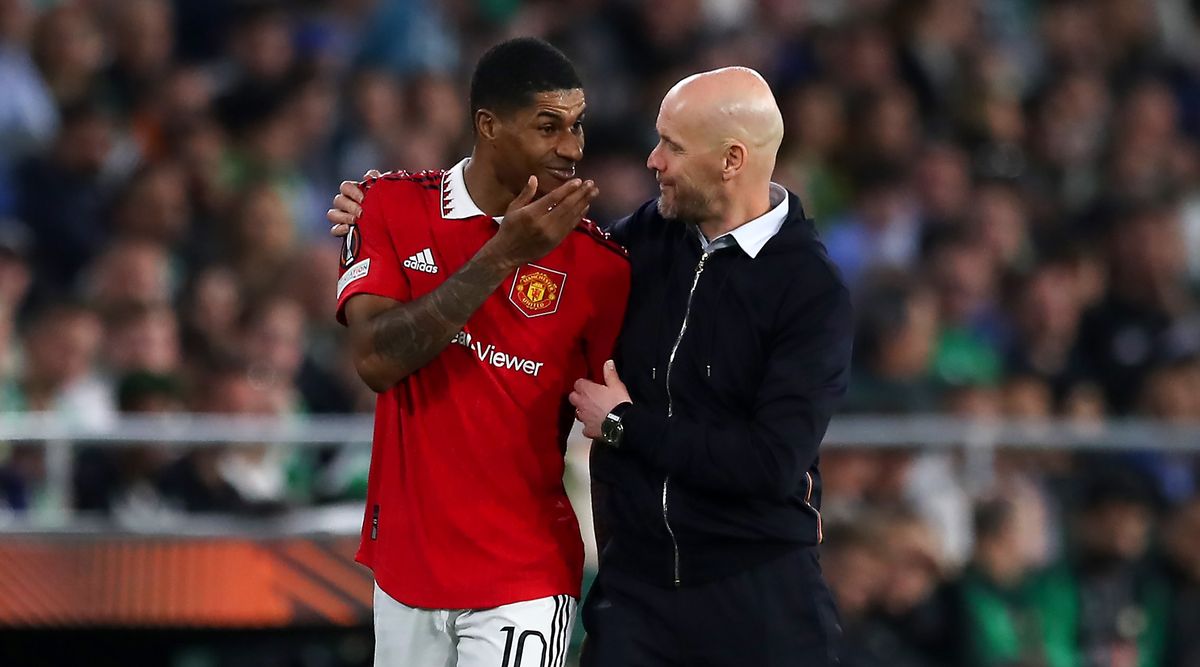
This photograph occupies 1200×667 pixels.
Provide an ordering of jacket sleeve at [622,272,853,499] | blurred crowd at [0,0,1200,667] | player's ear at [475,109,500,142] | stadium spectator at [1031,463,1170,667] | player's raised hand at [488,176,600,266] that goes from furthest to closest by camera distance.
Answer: stadium spectator at [1031,463,1170,667], blurred crowd at [0,0,1200,667], player's ear at [475,109,500,142], jacket sleeve at [622,272,853,499], player's raised hand at [488,176,600,266]

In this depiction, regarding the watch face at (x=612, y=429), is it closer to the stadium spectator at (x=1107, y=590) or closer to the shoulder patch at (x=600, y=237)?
the shoulder patch at (x=600, y=237)

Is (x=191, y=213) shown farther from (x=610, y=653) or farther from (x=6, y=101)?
(x=610, y=653)

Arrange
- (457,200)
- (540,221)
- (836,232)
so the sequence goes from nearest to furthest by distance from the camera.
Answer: (540,221), (457,200), (836,232)

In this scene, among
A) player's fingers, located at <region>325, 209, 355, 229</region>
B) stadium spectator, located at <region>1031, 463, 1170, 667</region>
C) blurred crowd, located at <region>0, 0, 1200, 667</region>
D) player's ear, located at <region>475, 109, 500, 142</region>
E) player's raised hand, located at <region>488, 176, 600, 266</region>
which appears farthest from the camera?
stadium spectator, located at <region>1031, 463, 1170, 667</region>

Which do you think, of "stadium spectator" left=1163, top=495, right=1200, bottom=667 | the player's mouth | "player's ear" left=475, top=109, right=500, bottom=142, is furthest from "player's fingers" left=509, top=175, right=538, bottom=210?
"stadium spectator" left=1163, top=495, right=1200, bottom=667

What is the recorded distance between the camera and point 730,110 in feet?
14.8

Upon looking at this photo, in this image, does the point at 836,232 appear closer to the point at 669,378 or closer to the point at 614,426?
the point at 669,378

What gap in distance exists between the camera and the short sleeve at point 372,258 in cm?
445

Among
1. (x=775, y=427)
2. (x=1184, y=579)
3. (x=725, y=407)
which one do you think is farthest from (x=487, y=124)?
(x=1184, y=579)

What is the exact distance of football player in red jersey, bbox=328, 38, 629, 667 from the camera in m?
4.43

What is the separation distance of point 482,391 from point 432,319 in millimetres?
280

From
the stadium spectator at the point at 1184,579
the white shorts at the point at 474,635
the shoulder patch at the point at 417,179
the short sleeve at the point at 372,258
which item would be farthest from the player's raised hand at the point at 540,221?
the stadium spectator at the point at 1184,579

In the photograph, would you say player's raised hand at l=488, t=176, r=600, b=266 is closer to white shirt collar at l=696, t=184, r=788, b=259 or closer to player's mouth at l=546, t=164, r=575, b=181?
player's mouth at l=546, t=164, r=575, b=181

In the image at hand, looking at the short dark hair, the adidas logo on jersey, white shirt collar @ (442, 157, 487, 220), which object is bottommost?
the adidas logo on jersey
